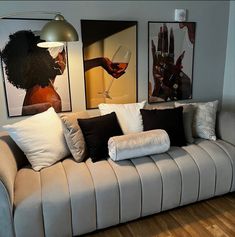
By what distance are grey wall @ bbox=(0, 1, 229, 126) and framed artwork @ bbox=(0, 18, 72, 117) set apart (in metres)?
0.08

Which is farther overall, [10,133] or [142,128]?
[142,128]

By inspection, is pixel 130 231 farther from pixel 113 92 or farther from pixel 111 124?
pixel 113 92

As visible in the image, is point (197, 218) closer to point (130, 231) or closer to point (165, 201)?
point (165, 201)

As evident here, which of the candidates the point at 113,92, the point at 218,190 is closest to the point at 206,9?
the point at 113,92

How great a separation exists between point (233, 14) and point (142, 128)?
1.87 meters

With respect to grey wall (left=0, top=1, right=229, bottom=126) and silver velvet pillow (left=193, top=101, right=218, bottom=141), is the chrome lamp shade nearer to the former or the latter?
grey wall (left=0, top=1, right=229, bottom=126)

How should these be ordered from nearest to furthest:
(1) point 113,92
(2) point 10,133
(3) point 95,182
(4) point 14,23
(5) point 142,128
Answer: (3) point 95,182, (2) point 10,133, (4) point 14,23, (5) point 142,128, (1) point 113,92

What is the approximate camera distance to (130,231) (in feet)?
6.35

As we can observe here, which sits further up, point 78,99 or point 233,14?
point 233,14

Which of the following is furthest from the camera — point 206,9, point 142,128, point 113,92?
point 206,9

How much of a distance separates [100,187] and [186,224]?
0.80m

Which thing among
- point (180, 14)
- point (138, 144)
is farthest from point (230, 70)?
point (138, 144)

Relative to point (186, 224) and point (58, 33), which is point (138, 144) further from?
point (58, 33)

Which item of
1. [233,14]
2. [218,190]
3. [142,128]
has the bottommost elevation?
[218,190]
